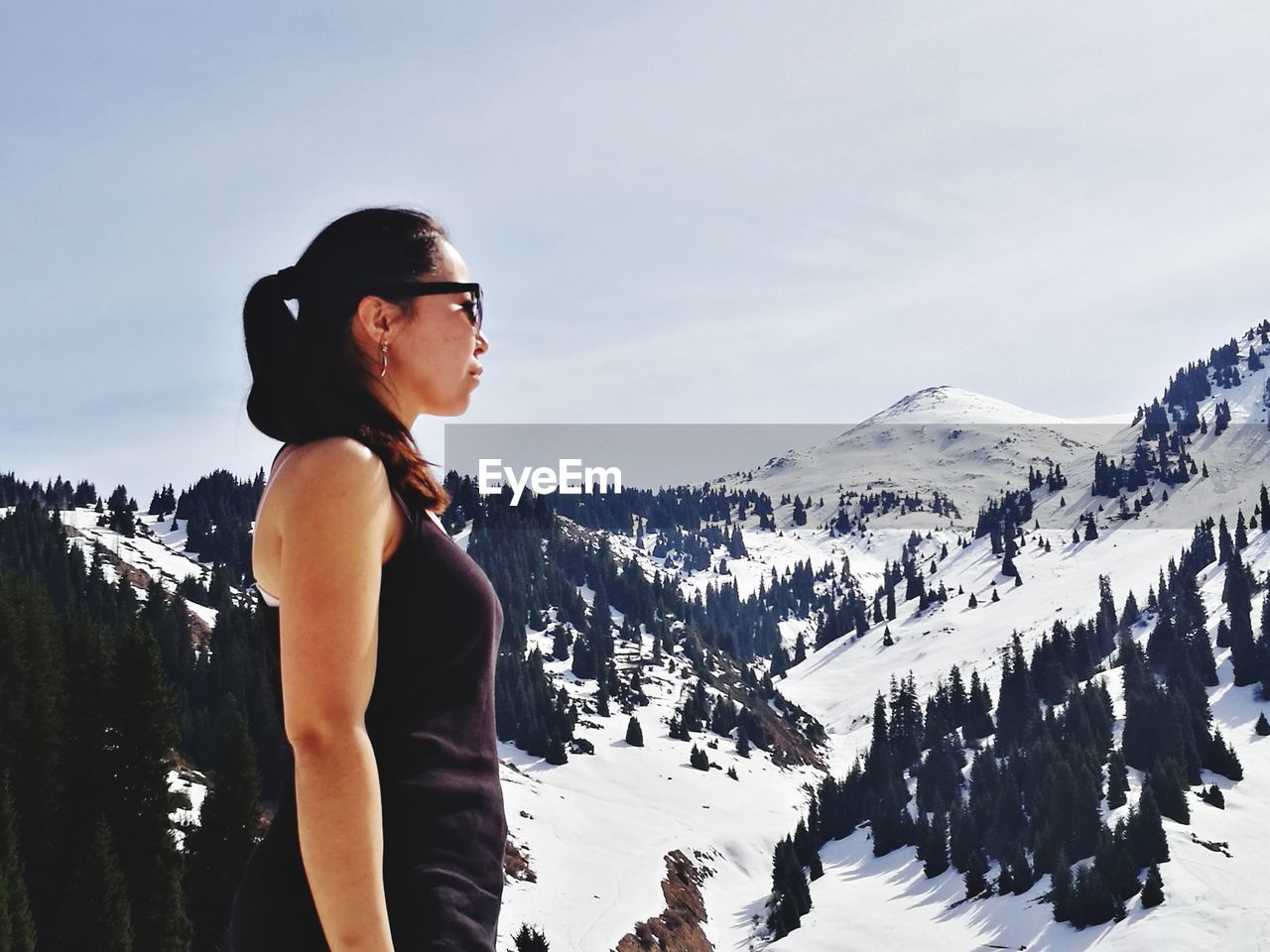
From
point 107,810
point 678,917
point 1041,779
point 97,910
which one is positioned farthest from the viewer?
point 1041,779

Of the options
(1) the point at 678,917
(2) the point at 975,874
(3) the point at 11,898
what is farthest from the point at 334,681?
(2) the point at 975,874

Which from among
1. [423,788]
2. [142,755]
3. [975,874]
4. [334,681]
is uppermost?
[334,681]

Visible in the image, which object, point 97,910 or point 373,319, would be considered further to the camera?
point 97,910

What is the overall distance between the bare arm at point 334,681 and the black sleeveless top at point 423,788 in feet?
0.49

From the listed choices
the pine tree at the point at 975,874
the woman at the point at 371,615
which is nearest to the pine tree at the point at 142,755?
the woman at the point at 371,615

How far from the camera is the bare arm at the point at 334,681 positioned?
10.0 feet

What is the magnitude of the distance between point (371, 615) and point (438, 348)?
973 mm

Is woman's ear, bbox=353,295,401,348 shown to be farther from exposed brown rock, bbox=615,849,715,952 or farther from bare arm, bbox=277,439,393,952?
exposed brown rock, bbox=615,849,715,952

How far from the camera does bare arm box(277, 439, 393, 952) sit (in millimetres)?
3049

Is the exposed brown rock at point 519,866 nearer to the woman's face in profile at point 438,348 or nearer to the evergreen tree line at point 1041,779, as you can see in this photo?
the evergreen tree line at point 1041,779

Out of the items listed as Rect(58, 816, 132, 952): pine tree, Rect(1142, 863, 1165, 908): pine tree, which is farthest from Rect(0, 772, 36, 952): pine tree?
Rect(1142, 863, 1165, 908): pine tree

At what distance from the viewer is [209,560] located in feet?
606

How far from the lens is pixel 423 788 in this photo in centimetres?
333

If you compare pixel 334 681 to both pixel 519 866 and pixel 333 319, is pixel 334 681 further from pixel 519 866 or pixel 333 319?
pixel 519 866
